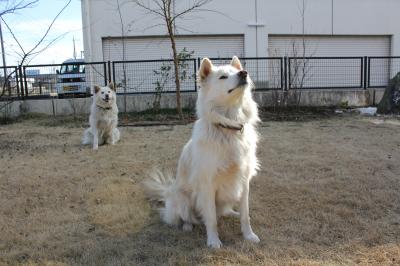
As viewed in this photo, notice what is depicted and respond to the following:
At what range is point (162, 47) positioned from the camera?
1683 centimetres

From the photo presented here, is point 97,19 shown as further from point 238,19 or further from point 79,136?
point 79,136

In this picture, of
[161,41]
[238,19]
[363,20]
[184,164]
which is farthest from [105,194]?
[363,20]

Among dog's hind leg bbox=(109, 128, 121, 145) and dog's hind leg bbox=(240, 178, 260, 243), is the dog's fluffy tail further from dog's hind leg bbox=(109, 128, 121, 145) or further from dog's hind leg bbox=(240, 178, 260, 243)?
dog's hind leg bbox=(109, 128, 121, 145)

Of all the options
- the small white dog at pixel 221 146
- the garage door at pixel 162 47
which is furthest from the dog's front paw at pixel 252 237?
the garage door at pixel 162 47

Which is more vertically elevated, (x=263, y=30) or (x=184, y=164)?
(x=263, y=30)

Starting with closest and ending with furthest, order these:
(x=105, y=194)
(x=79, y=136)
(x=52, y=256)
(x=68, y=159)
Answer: (x=52, y=256), (x=105, y=194), (x=68, y=159), (x=79, y=136)

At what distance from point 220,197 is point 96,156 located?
363 cm

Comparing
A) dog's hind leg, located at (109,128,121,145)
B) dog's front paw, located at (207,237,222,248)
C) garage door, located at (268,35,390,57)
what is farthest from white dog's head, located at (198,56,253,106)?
garage door, located at (268,35,390,57)

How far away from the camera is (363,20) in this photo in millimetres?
18078

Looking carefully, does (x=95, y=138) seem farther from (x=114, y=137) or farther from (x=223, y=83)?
(x=223, y=83)

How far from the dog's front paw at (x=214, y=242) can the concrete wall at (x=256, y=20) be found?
14292 millimetres

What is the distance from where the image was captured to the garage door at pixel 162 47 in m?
16.7

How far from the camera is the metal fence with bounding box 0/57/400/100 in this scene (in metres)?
12.6

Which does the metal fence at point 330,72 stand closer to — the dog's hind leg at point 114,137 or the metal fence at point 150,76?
the metal fence at point 150,76
